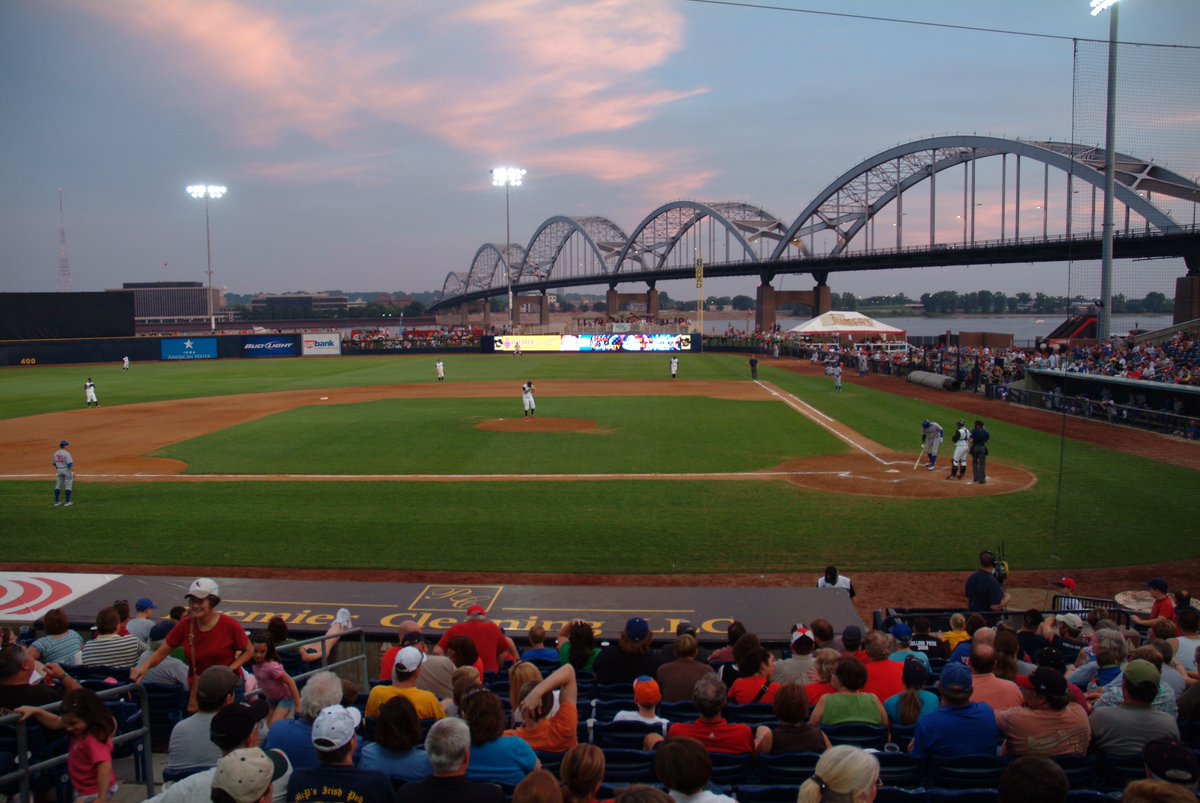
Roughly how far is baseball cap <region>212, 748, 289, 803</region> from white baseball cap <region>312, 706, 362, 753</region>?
29 cm

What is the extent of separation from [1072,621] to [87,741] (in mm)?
9065

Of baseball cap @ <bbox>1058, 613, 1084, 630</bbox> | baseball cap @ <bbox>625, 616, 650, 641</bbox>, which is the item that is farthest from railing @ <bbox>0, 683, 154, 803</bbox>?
baseball cap @ <bbox>1058, 613, 1084, 630</bbox>

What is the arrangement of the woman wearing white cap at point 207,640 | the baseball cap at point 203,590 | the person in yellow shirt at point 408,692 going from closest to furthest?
the person in yellow shirt at point 408,692
the baseball cap at point 203,590
the woman wearing white cap at point 207,640

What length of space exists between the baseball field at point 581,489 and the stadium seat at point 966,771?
8.73 metres

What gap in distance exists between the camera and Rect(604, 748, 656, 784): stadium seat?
532 centimetres

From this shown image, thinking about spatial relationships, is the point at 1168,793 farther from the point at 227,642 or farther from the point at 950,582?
the point at 950,582

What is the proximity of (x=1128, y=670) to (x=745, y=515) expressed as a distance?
12095 mm

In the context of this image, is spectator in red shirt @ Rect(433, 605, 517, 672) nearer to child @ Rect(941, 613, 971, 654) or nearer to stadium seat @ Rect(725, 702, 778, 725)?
stadium seat @ Rect(725, 702, 778, 725)

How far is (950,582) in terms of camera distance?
44.7 feet

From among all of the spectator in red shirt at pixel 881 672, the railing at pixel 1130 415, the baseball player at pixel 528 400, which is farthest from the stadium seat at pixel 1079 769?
the baseball player at pixel 528 400

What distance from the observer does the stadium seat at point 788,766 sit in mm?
5230

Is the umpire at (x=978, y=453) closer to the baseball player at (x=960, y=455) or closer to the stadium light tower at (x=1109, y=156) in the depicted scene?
the baseball player at (x=960, y=455)

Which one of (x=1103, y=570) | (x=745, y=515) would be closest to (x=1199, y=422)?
(x=1103, y=570)

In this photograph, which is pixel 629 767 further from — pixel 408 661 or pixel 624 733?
pixel 408 661
